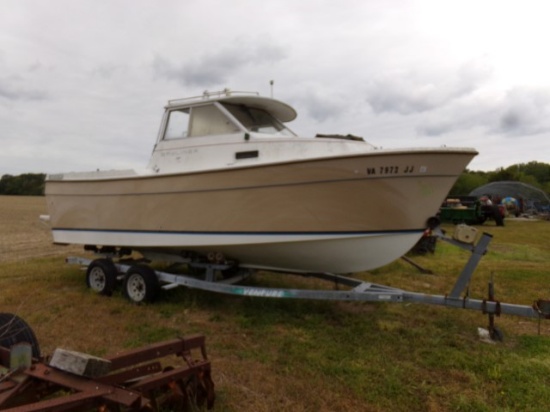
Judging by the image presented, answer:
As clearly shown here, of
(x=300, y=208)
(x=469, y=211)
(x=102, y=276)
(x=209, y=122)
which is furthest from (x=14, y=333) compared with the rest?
(x=469, y=211)

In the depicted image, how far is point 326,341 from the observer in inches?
162

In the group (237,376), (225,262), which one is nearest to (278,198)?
(225,262)

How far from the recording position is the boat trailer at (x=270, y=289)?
392 cm

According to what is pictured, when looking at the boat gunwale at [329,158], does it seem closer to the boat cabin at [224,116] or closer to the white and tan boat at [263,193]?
the white and tan boat at [263,193]

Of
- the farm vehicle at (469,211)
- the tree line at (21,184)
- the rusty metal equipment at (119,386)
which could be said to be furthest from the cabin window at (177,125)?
the tree line at (21,184)

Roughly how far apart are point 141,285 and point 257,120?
2.68m

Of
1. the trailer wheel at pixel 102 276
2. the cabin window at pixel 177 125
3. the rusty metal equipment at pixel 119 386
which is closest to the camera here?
the rusty metal equipment at pixel 119 386

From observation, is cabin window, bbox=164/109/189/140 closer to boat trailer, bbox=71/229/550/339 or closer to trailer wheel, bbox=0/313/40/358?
boat trailer, bbox=71/229/550/339

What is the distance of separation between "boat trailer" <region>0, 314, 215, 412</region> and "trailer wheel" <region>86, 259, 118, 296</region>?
3005mm

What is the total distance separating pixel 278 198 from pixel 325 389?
2070 millimetres

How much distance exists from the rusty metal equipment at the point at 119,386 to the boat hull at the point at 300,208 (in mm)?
1886

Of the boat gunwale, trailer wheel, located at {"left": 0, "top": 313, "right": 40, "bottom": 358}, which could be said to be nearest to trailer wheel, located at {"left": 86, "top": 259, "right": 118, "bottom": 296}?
the boat gunwale

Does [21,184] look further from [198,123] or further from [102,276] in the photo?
[198,123]

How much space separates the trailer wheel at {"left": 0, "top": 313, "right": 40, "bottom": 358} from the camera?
3070mm
